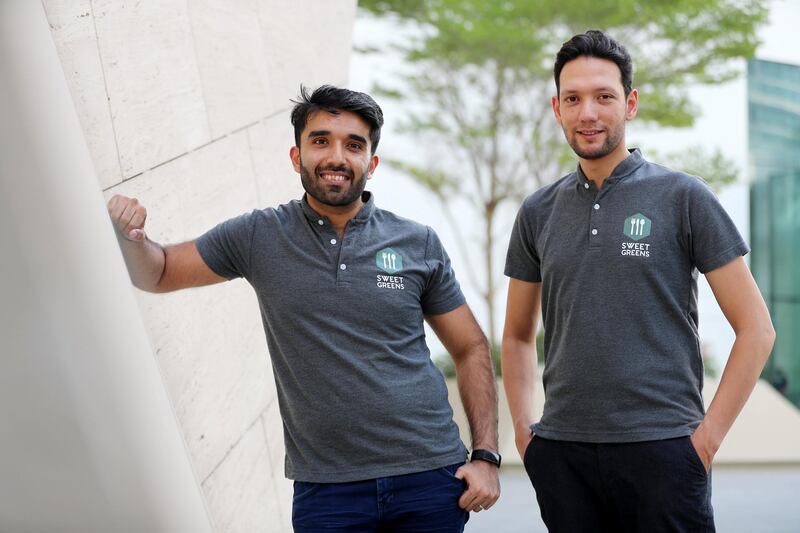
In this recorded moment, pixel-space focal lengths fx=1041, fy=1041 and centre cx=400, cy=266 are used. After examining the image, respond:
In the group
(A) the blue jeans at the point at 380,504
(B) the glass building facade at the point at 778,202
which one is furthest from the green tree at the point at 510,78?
(A) the blue jeans at the point at 380,504

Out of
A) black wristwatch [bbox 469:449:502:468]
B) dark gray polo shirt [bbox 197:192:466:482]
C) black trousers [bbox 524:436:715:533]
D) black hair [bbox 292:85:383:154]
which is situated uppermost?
black hair [bbox 292:85:383:154]

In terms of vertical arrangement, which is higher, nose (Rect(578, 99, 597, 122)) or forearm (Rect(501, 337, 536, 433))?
nose (Rect(578, 99, 597, 122))

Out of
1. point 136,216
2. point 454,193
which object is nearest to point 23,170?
point 136,216

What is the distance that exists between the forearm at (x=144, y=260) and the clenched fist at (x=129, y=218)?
→ 14 millimetres

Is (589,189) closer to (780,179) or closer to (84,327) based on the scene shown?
(84,327)

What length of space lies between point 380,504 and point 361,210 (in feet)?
1.95

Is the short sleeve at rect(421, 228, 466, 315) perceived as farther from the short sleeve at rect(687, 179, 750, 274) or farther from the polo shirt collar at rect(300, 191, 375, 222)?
the short sleeve at rect(687, 179, 750, 274)

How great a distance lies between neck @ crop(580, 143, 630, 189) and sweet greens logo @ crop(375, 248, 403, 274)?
433 mm

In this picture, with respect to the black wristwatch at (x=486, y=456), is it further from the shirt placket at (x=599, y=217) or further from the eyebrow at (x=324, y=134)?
the eyebrow at (x=324, y=134)

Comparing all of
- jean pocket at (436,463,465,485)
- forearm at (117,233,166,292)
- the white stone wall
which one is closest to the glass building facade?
the white stone wall

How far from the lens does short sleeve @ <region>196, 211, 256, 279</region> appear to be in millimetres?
2096

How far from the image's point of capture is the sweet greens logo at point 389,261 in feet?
6.79

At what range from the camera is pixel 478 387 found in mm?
2217

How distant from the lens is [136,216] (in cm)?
207
